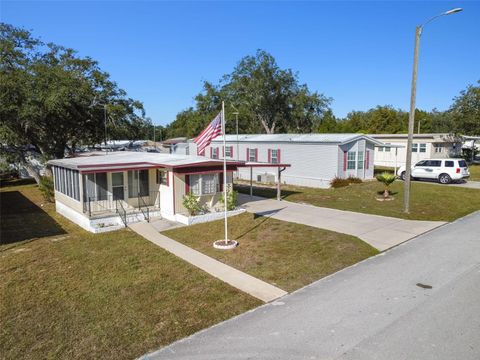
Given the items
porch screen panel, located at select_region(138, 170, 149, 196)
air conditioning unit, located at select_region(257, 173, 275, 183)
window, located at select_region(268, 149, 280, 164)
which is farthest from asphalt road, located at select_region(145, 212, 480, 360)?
window, located at select_region(268, 149, 280, 164)

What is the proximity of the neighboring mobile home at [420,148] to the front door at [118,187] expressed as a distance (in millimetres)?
25401

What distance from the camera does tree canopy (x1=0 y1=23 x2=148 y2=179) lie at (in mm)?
22953

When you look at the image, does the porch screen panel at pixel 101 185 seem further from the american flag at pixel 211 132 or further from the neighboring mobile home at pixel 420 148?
the neighboring mobile home at pixel 420 148

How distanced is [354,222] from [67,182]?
13.2m

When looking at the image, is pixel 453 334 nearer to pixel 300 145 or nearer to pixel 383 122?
pixel 300 145

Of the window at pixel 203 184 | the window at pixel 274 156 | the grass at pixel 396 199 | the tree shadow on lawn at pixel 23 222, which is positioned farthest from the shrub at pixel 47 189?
the window at pixel 274 156

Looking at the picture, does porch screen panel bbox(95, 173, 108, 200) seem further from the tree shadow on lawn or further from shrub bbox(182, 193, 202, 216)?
shrub bbox(182, 193, 202, 216)

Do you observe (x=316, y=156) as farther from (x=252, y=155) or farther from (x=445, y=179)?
(x=445, y=179)

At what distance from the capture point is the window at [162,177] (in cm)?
1584

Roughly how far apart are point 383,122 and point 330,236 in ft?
199

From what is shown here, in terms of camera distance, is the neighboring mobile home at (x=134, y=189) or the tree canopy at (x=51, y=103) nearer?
the neighboring mobile home at (x=134, y=189)

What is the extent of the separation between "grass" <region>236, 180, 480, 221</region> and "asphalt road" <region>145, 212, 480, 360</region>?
675cm

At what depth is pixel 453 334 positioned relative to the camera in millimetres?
6004

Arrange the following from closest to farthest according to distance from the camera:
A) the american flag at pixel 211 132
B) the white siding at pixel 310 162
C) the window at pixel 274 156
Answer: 1. the american flag at pixel 211 132
2. the white siding at pixel 310 162
3. the window at pixel 274 156
